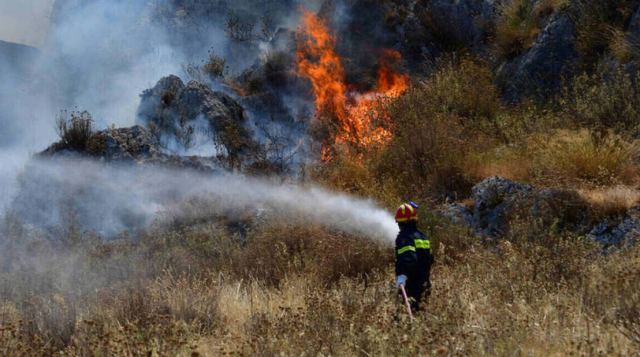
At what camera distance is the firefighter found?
5121mm

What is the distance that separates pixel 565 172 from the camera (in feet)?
26.8

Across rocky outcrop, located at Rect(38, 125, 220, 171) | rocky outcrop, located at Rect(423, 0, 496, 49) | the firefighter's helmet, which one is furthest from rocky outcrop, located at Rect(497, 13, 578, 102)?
the firefighter's helmet

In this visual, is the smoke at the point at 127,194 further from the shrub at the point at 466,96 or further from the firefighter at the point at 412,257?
the firefighter at the point at 412,257

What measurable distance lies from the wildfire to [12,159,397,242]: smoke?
2311mm

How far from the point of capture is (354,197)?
30.8ft

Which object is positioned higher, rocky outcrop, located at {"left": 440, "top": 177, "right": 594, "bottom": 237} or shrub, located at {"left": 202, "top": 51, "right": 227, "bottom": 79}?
shrub, located at {"left": 202, "top": 51, "right": 227, "bottom": 79}

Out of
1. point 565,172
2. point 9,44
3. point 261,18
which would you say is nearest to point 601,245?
point 565,172

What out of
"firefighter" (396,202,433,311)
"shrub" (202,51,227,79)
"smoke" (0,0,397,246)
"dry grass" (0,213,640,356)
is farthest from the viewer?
"shrub" (202,51,227,79)

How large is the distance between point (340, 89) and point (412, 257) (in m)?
10.7

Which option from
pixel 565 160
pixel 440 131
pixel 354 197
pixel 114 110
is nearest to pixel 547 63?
pixel 440 131

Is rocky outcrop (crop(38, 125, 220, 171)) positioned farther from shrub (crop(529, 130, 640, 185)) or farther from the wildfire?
shrub (crop(529, 130, 640, 185))

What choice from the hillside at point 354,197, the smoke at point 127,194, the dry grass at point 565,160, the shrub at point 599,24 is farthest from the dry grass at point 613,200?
the shrub at point 599,24

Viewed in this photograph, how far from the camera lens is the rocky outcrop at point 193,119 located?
44.9ft

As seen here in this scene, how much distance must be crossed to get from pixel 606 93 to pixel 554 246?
462cm
